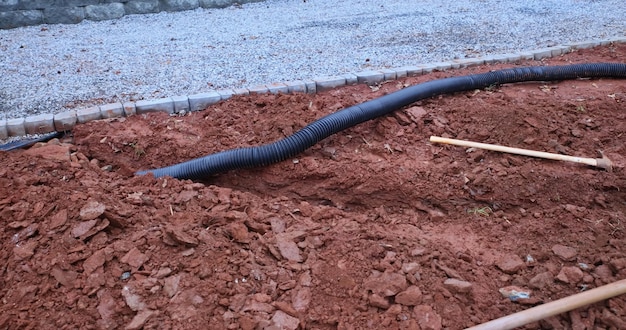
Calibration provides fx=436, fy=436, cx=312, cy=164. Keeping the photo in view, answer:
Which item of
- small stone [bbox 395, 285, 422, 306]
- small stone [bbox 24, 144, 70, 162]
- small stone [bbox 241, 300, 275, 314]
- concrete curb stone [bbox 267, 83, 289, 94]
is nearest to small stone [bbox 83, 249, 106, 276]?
small stone [bbox 241, 300, 275, 314]

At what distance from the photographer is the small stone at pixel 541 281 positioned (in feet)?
7.37

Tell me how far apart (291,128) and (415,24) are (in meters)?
3.76

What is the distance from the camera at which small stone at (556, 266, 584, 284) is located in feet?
7.39

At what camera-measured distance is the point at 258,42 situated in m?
5.73

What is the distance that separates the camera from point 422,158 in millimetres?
3477

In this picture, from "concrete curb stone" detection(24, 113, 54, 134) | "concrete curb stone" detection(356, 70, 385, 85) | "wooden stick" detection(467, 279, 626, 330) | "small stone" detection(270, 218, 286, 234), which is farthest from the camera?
"concrete curb stone" detection(356, 70, 385, 85)

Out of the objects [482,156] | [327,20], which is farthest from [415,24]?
[482,156]

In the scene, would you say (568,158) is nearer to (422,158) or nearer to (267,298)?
(422,158)

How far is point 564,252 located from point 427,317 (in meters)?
0.99

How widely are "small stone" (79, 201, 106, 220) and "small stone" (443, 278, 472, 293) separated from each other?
189 cm

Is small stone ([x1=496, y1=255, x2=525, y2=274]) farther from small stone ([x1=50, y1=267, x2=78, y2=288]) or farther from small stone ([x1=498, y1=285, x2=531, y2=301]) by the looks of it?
small stone ([x1=50, y1=267, x2=78, y2=288])

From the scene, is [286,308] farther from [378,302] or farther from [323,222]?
[323,222]

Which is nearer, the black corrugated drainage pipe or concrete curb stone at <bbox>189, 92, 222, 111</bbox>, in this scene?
the black corrugated drainage pipe

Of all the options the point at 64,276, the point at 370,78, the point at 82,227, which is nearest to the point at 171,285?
the point at 64,276
